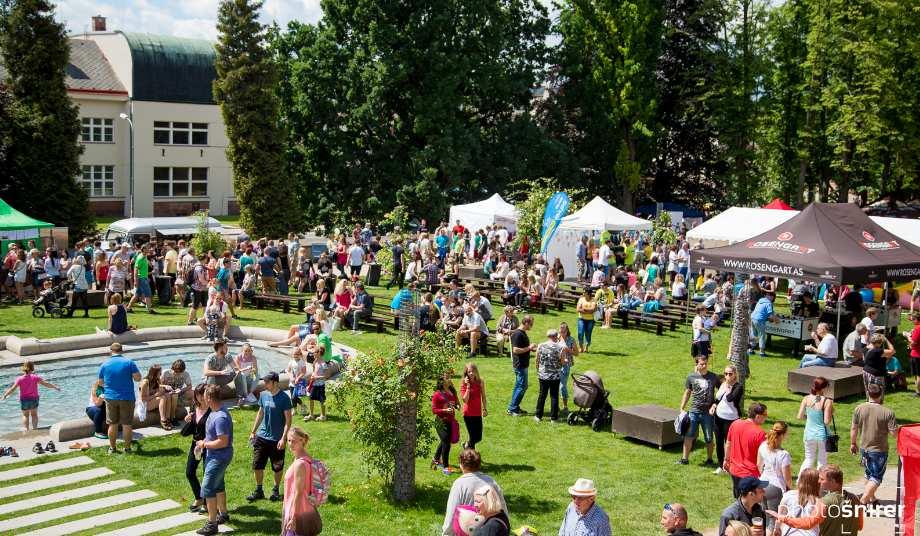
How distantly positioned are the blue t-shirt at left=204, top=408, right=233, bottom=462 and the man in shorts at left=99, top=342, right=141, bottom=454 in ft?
10.1

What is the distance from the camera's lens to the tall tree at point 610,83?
143ft

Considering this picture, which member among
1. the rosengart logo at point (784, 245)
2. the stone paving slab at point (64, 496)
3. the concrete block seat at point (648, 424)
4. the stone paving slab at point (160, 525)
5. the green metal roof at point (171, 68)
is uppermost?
the green metal roof at point (171, 68)

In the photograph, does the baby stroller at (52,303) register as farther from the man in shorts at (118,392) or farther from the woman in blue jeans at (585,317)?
the woman in blue jeans at (585,317)

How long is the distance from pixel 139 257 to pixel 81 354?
4784 millimetres

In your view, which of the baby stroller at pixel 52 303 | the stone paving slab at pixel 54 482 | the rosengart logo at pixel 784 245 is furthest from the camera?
the baby stroller at pixel 52 303

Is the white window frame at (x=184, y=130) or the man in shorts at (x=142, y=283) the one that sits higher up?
the white window frame at (x=184, y=130)

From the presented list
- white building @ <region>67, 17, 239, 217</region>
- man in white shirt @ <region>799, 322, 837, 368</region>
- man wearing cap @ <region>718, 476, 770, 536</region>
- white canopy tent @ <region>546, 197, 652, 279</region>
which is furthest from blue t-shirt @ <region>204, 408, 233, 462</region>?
white building @ <region>67, 17, 239, 217</region>

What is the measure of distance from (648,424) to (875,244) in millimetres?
7450

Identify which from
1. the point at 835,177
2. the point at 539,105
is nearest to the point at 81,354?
the point at 539,105

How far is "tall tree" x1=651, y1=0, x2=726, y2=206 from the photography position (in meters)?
45.4

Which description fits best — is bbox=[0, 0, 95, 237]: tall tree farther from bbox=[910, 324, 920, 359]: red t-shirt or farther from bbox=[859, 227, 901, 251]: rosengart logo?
bbox=[910, 324, 920, 359]: red t-shirt

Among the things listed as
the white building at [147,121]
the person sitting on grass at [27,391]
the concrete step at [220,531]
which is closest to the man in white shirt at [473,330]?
the person sitting on grass at [27,391]

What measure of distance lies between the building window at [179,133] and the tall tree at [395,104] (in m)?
16.1

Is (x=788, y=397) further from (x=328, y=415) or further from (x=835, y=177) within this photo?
(x=835, y=177)
